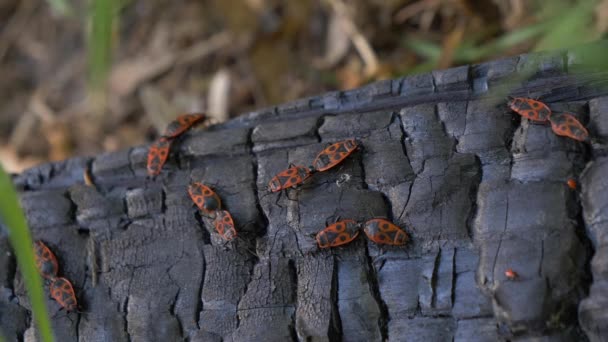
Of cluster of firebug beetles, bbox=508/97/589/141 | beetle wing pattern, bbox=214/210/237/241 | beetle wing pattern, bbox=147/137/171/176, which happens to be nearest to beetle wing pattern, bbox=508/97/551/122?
cluster of firebug beetles, bbox=508/97/589/141

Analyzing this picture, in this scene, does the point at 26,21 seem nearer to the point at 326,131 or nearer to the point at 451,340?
the point at 326,131

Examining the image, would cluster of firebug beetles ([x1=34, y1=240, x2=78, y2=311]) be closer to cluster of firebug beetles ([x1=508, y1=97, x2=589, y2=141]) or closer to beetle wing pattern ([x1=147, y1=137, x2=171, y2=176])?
beetle wing pattern ([x1=147, y1=137, x2=171, y2=176])

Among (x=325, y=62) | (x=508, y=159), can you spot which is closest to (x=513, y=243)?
(x=508, y=159)

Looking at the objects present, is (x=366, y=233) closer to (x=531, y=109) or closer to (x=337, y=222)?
(x=337, y=222)

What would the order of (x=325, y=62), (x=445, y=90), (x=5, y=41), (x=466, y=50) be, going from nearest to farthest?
(x=445, y=90) → (x=466, y=50) → (x=325, y=62) → (x=5, y=41)

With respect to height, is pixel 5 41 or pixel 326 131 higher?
pixel 5 41

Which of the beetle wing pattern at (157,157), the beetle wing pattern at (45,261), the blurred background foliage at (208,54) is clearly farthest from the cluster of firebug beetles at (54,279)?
the blurred background foliage at (208,54)

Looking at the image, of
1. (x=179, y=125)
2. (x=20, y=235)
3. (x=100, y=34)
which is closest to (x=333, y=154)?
(x=179, y=125)

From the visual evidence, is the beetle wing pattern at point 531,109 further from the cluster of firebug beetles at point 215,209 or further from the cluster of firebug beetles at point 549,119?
the cluster of firebug beetles at point 215,209
